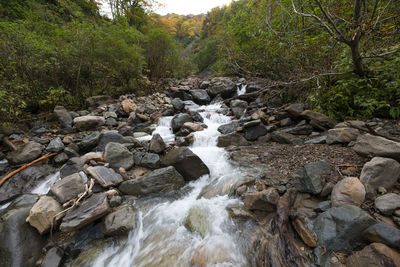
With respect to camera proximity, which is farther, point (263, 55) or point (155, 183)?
point (263, 55)

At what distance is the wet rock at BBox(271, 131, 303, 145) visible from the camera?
413 centimetres

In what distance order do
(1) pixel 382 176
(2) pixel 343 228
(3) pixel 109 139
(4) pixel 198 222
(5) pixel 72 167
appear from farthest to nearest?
(3) pixel 109 139 < (5) pixel 72 167 < (4) pixel 198 222 < (1) pixel 382 176 < (2) pixel 343 228

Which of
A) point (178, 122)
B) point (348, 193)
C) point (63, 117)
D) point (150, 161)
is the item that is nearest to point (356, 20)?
point (348, 193)

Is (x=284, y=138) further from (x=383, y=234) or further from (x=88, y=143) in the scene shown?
(x=88, y=143)

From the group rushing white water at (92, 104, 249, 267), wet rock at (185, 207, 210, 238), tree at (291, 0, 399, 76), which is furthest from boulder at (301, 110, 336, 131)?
wet rock at (185, 207, 210, 238)

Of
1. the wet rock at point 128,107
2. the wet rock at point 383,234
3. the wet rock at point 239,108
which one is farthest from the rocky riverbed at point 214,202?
the wet rock at point 128,107

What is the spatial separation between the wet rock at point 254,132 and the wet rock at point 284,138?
35cm

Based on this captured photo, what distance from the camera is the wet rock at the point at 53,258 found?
2054 millimetres

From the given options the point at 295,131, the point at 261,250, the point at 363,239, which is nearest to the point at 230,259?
the point at 261,250

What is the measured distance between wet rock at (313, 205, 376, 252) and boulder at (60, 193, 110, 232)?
2.86m

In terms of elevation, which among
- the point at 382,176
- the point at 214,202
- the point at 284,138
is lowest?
the point at 214,202

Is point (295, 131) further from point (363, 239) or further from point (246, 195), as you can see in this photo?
point (363, 239)

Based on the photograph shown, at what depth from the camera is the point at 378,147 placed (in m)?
2.35

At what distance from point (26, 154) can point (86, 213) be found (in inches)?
109
